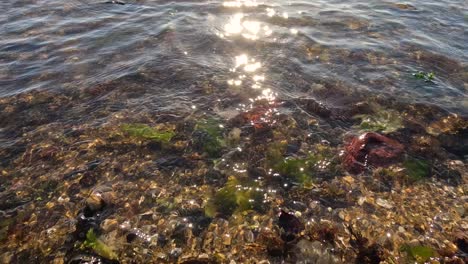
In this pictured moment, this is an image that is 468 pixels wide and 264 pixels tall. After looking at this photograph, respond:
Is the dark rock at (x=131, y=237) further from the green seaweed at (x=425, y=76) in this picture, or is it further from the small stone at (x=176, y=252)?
the green seaweed at (x=425, y=76)

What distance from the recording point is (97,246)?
5973mm

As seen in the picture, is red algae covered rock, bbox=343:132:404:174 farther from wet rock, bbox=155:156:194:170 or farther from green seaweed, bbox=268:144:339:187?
wet rock, bbox=155:156:194:170

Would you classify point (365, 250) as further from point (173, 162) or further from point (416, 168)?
point (173, 162)

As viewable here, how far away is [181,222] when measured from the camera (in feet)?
21.2

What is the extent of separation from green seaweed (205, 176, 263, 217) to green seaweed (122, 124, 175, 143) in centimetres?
216

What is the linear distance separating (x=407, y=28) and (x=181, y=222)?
1184 centimetres

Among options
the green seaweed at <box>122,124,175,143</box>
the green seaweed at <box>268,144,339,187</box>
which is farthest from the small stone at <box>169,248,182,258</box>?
the green seaweed at <box>122,124,175,143</box>

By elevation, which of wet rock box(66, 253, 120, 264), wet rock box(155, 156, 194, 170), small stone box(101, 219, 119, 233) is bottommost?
wet rock box(66, 253, 120, 264)

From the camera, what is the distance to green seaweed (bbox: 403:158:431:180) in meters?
7.40

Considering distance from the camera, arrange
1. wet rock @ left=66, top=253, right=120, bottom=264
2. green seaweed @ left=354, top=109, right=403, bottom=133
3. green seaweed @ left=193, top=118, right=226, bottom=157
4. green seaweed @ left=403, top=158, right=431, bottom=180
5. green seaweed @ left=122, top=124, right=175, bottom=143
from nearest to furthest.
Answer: wet rock @ left=66, top=253, right=120, bottom=264
green seaweed @ left=403, top=158, right=431, bottom=180
green seaweed @ left=193, top=118, right=226, bottom=157
green seaweed @ left=122, top=124, right=175, bottom=143
green seaweed @ left=354, top=109, right=403, bottom=133

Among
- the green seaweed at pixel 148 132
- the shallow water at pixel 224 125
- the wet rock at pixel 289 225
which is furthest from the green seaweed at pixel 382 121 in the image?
the green seaweed at pixel 148 132

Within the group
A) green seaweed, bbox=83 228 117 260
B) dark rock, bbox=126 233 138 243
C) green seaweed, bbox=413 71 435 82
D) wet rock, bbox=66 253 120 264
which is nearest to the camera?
wet rock, bbox=66 253 120 264

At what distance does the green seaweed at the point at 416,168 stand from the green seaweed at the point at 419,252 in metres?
1.85

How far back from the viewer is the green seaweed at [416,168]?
7.40 m
